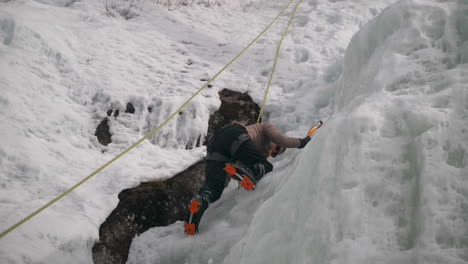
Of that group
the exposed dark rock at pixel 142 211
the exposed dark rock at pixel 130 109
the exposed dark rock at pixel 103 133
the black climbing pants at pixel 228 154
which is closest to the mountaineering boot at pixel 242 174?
the black climbing pants at pixel 228 154

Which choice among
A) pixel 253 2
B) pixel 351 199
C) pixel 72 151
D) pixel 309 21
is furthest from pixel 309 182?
pixel 253 2

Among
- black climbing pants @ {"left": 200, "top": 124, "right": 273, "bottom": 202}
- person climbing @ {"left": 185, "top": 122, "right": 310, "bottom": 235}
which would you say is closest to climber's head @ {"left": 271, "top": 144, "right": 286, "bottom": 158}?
person climbing @ {"left": 185, "top": 122, "right": 310, "bottom": 235}

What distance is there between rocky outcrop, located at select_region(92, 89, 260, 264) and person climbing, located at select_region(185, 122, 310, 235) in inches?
17.8

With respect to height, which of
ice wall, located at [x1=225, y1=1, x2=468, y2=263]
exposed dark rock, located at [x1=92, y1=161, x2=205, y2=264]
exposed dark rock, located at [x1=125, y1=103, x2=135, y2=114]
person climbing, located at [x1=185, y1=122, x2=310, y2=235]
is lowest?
exposed dark rock, located at [x1=92, y1=161, x2=205, y2=264]

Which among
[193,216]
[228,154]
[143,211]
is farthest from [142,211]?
[228,154]

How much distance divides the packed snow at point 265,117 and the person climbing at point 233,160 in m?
0.14

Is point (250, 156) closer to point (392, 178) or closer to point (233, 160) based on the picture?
point (233, 160)

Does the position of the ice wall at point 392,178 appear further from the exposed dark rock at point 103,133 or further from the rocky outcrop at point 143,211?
the exposed dark rock at point 103,133

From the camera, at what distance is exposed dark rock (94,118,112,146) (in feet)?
11.9

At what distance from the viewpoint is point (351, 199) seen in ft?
4.67

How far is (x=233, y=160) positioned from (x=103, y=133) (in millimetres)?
1529

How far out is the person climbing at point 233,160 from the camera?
2709 millimetres

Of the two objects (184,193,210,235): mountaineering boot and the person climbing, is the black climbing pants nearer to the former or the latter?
the person climbing

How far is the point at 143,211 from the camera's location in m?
3.00
